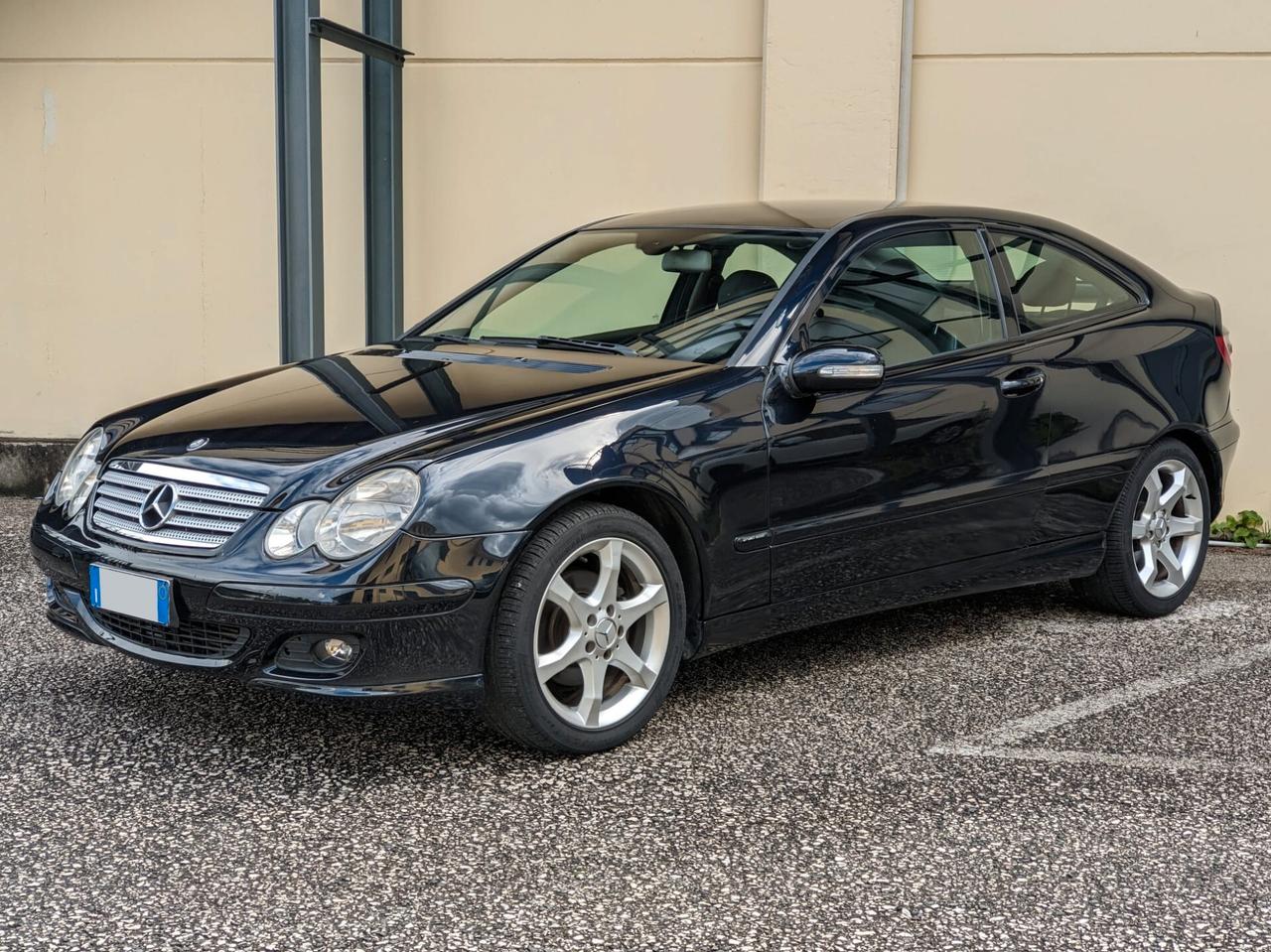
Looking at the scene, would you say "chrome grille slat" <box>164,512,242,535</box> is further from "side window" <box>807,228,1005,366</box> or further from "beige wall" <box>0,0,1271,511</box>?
"beige wall" <box>0,0,1271,511</box>

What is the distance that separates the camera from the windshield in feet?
15.5

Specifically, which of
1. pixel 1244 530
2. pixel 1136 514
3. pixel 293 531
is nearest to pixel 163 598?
pixel 293 531

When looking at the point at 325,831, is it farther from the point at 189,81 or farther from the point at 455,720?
the point at 189,81

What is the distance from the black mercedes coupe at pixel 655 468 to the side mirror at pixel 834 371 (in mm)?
13

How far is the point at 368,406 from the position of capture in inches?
165

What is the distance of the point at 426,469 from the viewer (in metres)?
3.77

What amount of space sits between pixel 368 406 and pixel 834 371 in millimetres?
1321

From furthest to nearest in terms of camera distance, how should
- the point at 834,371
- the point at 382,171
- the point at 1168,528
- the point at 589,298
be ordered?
1. the point at 382,171
2. the point at 1168,528
3. the point at 589,298
4. the point at 834,371

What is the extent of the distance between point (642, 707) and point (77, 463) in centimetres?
179

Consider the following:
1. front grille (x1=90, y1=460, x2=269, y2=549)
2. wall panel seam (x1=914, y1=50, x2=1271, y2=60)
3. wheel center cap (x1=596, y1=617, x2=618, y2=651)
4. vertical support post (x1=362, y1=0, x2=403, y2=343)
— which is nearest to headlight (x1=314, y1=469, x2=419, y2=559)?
front grille (x1=90, y1=460, x2=269, y2=549)

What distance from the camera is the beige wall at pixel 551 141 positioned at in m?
7.84

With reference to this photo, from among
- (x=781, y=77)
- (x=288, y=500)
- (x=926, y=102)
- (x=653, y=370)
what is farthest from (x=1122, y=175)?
(x=288, y=500)

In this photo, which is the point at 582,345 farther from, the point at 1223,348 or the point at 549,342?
the point at 1223,348

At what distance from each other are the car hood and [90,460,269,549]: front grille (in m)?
0.04
